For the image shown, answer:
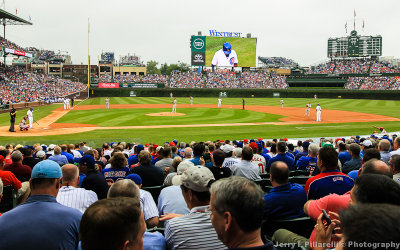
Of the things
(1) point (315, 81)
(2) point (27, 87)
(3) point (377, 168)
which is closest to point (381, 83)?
(1) point (315, 81)

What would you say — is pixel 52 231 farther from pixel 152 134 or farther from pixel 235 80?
pixel 235 80

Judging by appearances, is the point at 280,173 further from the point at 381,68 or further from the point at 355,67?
the point at 355,67

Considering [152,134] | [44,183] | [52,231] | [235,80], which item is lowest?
[152,134]

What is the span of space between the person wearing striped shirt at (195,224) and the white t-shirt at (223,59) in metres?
82.2

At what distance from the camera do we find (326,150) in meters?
5.12

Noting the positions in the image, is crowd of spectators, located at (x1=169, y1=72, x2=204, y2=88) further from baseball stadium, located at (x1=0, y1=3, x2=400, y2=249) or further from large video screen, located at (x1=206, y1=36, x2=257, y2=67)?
baseball stadium, located at (x1=0, y1=3, x2=400, y2=249)

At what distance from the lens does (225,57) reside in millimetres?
84938

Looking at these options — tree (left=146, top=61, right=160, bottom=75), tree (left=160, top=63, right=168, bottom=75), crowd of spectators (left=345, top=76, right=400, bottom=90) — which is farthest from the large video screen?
tree (left=146, top=61, right=160, bottom=75)

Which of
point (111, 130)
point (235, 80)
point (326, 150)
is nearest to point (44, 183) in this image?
point (326, 150)

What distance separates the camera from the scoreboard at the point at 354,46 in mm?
97750

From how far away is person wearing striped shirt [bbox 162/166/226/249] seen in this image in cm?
306

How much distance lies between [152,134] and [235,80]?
217ft

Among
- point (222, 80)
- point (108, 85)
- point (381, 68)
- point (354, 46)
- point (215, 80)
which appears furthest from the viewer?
point (354, 46)

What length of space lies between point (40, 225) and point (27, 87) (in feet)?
208
